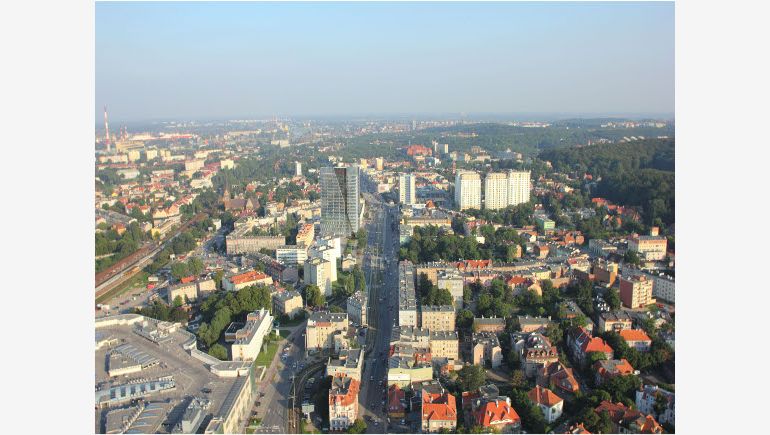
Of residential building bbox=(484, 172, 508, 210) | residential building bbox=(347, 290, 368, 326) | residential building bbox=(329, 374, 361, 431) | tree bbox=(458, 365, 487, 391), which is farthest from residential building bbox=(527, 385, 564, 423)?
residential building bbox=(484, 172, 508, 210)

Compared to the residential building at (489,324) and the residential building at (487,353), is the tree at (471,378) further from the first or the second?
the residential building at (489,324)

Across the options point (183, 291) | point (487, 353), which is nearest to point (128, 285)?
point (183, 291)

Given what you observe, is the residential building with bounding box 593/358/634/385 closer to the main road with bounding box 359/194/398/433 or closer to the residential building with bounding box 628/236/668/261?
the main road with bounding box 359/194/398/433

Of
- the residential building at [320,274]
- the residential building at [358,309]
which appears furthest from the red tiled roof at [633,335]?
the residential building at [320,274]

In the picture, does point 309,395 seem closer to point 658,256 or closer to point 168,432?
point 168,432

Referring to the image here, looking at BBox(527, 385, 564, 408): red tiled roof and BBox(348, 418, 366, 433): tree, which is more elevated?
BBox(527, 385, 564, 408): red tiled roof

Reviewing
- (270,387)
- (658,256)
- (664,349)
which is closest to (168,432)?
(270,387)
